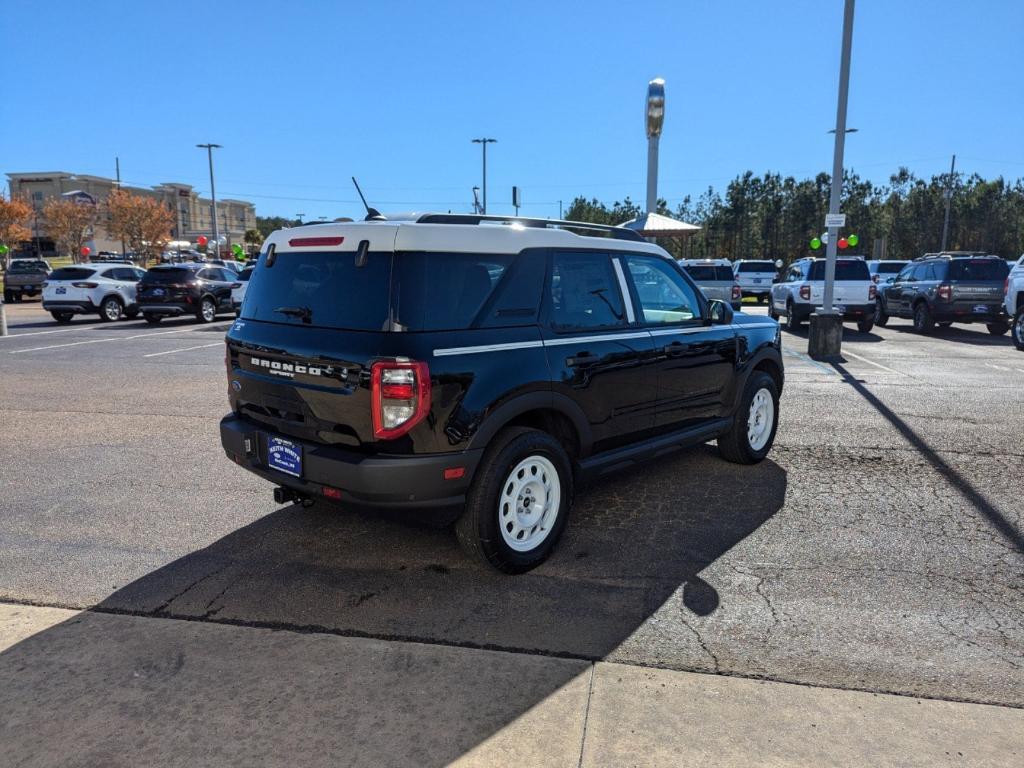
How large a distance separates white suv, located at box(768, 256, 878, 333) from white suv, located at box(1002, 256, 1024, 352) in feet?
9.62

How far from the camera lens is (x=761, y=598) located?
3.64 m

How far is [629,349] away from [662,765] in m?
2.55

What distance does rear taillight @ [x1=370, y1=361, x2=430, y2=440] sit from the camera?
333 cm

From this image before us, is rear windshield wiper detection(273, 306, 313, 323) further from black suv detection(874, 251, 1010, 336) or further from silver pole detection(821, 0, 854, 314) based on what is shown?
black suv detection(874, 251, 1010, 336)

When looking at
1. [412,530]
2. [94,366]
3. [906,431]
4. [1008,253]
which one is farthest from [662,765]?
[1008,253]

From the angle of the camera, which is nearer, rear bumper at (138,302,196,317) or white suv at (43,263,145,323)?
rear bumper at (138,302,196,317)

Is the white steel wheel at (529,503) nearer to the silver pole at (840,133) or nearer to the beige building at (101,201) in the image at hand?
the silver pole at (840,133)

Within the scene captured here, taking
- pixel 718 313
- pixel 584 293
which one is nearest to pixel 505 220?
pixel 584 293

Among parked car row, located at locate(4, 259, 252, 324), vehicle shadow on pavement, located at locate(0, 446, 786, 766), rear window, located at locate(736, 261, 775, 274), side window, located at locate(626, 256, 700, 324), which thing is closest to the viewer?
vehicle shadow on pavement, located at locate(0, 446, 786, 766)

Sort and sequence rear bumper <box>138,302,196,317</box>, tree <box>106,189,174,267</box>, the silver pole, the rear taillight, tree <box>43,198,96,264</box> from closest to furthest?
the rear taillight → the silver pole → rear bumper <box>138,302,196,317</box> → tree <box>43,198,96,264</box> → tree <box>106,189,174,267</box>

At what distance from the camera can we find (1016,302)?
46.3 feet

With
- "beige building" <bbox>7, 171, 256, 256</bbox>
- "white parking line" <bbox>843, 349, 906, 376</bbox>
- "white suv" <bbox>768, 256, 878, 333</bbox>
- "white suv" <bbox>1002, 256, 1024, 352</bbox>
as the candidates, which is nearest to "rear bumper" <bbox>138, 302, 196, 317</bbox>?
"white suv" <bbox>768, 256, 878, 333</bbox>

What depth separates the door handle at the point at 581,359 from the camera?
4.06m

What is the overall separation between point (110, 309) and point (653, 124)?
15.8m
